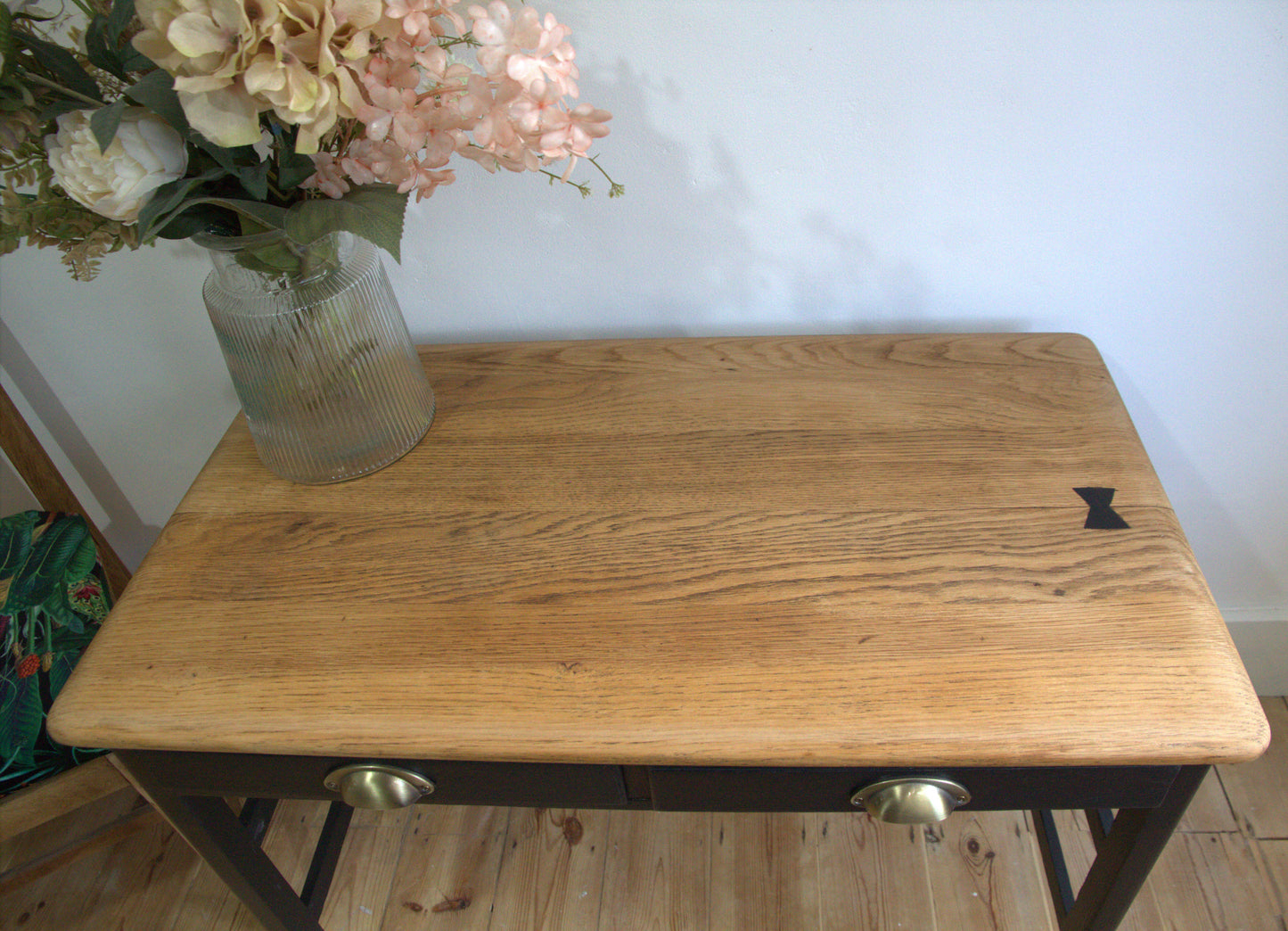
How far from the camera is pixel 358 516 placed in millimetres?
828

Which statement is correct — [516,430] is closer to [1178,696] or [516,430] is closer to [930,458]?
[930,458]

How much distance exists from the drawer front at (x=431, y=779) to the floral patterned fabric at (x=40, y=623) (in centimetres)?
40

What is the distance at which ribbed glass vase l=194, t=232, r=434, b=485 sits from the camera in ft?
2.46

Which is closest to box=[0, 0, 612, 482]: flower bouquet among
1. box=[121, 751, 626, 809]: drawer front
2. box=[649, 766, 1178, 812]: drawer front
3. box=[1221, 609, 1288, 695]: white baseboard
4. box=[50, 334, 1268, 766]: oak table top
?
box=[50, 334, 1268, 766]: oak table top

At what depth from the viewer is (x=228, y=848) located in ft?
2.81

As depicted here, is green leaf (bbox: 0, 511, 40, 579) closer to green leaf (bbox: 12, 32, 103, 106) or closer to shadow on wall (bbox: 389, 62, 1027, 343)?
shadow on wall (bbox: 389, 62, 1027, 343)

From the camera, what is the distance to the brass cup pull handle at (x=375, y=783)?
688 millimetres

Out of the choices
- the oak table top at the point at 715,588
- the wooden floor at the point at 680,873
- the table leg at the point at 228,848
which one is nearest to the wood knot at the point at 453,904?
the wooden floor at the point at 680,873

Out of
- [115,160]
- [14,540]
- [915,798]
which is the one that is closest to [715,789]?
[915,798]

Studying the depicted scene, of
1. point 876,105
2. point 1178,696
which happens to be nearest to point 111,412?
point 876,105

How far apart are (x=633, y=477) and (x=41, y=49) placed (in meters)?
0.55

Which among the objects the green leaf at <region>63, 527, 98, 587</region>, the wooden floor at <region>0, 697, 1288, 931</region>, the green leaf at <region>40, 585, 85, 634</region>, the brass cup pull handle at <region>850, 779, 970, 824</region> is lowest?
the wooden floor at <region>0, 697, 1288, 931</region>

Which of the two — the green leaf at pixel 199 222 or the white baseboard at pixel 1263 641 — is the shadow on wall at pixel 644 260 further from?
the white baseboard at pixel 1263 641

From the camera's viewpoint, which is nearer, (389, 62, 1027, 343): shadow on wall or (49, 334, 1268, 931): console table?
(49, 334, 1268, 931): console table
